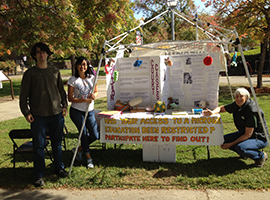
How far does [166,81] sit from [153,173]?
1.97 m

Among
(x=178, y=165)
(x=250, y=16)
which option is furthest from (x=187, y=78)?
(x=250, y=16)

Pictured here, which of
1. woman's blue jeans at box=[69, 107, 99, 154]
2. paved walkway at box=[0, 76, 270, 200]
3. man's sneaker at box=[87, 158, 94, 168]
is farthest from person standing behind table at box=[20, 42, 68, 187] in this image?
man's sneaker at box=[87, 158, 94, 168]

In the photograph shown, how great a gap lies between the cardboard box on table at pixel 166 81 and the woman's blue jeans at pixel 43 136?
150 cm

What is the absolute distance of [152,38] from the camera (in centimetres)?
1798

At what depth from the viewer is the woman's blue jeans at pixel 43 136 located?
139 inches

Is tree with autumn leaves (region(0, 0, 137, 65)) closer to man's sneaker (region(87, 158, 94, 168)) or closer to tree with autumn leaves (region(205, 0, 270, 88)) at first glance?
man's sneaker (region(87, 158, 94, 168))

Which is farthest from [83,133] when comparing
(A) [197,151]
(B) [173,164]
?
(A) [197,151]

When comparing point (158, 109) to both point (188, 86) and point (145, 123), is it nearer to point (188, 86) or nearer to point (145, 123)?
point (145, 123)

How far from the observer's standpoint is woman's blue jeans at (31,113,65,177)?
11.6ft

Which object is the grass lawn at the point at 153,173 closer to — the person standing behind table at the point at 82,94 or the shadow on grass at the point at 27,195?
the shadow on grass at the point at 27,195

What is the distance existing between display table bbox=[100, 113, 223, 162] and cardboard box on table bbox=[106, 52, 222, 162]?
80cm

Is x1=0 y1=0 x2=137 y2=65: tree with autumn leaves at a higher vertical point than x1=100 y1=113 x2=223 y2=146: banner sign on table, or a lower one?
higher

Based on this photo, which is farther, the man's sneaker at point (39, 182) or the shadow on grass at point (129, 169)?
the shadow on grass at point (129, 169)

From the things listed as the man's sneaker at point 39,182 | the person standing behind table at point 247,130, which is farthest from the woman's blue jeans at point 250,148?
the man's sneaker at point 39,182
